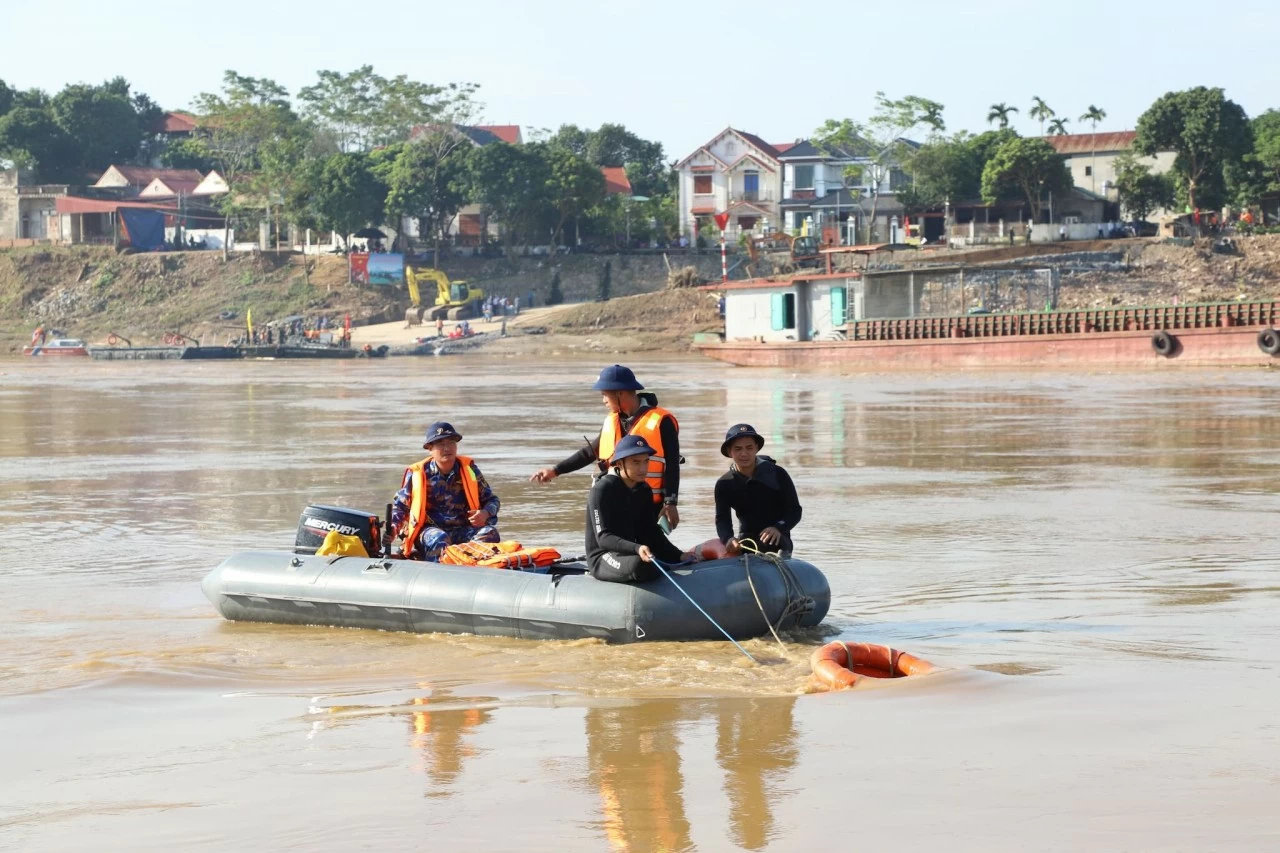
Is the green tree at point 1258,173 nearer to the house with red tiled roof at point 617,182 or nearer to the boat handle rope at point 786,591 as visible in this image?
the house with red tiled roof at point 617,182

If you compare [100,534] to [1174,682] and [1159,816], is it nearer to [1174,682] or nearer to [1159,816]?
[1174,682]

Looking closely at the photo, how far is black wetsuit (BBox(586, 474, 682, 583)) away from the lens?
359 inches

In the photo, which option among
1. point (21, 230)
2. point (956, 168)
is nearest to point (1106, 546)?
point (956, 168)

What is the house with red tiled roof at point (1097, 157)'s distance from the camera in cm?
8000

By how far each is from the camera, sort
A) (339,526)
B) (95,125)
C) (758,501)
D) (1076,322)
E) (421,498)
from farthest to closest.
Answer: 1. (95,125)
2. (1076,322)
3. (339,526)
4. (421,498)
5. (758,501)

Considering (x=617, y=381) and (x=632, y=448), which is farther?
(x=617, y=381)

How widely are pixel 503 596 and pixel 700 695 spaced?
191 centimetres

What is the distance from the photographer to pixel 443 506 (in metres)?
10.5

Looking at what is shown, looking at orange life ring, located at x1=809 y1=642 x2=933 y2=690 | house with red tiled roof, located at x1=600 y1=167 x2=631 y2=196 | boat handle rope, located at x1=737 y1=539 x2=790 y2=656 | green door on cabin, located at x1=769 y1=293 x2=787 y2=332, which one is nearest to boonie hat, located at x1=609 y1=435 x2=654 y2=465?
boat handle rope, located at x1=737 y1=539 x2=790 y2=656

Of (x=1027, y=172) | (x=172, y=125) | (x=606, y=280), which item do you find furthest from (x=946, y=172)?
(x=172, y=125)

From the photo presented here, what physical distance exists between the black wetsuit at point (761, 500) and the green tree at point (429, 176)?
219 feet

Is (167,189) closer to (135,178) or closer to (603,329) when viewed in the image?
(135,178)

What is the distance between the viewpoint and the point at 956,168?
7331 centimetres

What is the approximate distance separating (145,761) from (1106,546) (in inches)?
347
